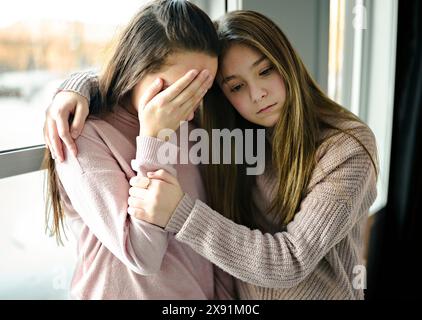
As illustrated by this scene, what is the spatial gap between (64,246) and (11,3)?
437 mm

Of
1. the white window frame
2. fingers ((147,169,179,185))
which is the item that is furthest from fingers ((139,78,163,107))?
the white window frame

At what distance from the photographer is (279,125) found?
70cm

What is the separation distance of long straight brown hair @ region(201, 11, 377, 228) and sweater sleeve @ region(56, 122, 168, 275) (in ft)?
0.56

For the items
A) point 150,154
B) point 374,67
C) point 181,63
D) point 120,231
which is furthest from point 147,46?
point 374,67

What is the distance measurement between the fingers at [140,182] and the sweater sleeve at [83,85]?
0.15m

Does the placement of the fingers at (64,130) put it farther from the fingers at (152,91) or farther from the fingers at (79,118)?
the fingers at (152,91)

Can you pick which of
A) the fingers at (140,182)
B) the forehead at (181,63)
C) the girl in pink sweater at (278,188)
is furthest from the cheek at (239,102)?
the fingers at (140,182)

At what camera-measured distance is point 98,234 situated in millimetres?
617

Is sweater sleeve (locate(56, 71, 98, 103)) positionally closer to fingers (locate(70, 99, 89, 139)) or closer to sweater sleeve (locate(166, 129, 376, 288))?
fingers (locate(70, 99, 89, 139))

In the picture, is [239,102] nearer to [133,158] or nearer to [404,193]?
[133,158]

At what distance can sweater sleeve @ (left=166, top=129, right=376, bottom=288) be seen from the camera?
603mm

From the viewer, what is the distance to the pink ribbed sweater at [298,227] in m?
0.60

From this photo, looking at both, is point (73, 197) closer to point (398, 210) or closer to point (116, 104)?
point (116, 104)

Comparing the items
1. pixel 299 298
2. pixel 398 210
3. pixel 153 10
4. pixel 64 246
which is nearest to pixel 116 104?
pixel 153 10
